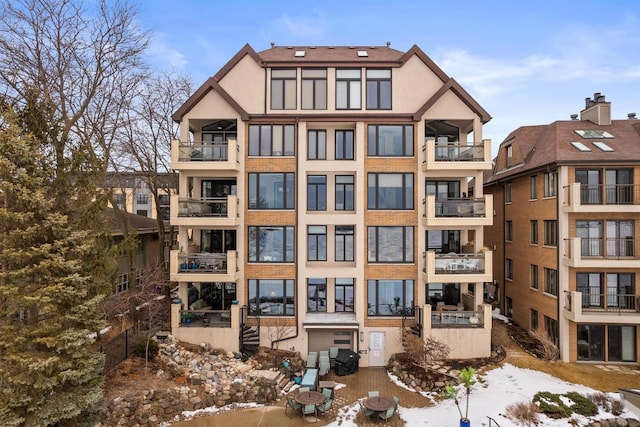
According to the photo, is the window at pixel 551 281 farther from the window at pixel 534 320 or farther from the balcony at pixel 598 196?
the balcony at pixel 598 196

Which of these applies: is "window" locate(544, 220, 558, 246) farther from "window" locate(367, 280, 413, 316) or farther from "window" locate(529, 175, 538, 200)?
"window" locate(367, 280, 413, 316)

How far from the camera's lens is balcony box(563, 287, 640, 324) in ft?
53.1

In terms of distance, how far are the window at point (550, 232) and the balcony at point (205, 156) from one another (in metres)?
16.5

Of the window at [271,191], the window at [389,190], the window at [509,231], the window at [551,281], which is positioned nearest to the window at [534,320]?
the window at [551,281]

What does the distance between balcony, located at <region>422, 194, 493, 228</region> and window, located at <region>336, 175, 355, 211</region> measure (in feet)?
12.6

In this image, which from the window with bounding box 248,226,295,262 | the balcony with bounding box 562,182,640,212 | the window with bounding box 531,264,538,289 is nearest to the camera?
the balcony with bounding box 562,182,640,212

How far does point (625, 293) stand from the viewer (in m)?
17.0

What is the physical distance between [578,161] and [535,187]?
119 inches

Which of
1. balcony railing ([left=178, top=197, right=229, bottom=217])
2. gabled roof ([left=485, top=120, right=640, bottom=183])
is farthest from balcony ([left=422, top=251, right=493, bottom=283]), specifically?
balcony railing ([left=178, top=197, right=229, bottom=217])

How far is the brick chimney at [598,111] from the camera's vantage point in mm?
19828

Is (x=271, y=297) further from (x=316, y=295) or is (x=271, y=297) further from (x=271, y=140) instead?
(x=271, y=140)

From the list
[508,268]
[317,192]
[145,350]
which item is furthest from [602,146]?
[145,350]

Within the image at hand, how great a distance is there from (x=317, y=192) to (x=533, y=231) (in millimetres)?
12622

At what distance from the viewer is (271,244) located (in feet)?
59.9
